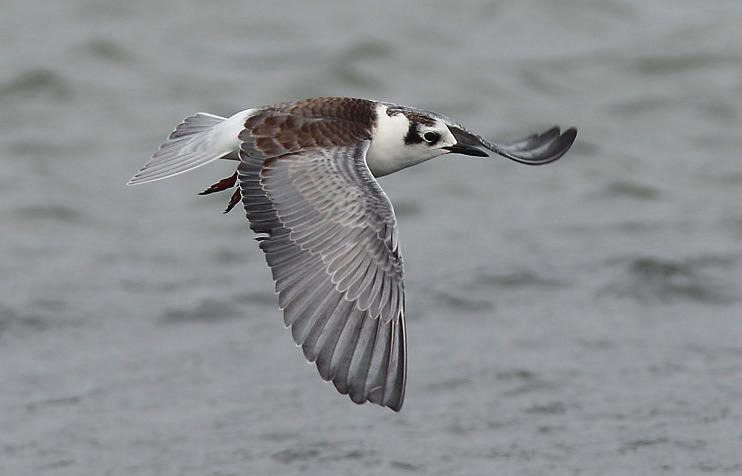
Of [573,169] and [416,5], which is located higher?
[416,5]

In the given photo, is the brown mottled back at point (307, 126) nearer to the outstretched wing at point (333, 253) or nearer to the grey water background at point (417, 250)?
the outstretched wing at point (333, 253)

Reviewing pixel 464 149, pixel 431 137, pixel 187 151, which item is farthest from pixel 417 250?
pixel 187 151

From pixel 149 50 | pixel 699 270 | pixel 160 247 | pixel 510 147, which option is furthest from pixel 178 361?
pixel 149 50

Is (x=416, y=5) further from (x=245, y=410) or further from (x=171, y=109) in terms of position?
(x=245, y=410)

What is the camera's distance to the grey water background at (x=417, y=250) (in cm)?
705

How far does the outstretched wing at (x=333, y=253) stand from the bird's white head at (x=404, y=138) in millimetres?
196

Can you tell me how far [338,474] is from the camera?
670 centimetres

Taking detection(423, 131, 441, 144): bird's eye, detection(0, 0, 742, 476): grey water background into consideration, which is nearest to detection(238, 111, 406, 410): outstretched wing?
detection(423, 131, 441, 144): bird's eye

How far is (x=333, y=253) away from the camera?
5.30m

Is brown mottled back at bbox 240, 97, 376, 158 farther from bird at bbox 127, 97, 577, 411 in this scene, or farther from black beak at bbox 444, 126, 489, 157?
black beak at bbox 444, 126, 489, 157

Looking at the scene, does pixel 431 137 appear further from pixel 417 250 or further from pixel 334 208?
pixel 417 250

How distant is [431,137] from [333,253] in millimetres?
915

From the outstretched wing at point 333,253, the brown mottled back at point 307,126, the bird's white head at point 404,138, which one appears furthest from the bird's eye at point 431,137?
the outstretched wing at point 333,253

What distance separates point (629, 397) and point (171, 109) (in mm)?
4743
